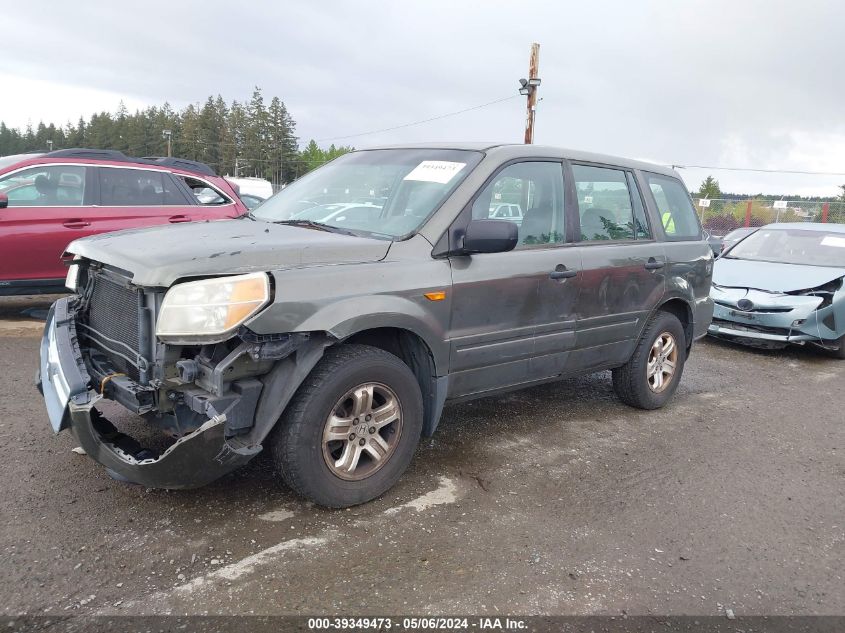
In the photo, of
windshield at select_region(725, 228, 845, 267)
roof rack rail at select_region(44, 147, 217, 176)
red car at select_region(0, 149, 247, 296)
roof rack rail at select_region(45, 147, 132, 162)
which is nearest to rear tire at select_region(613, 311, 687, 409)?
windshield at select_region(725, 228, 845, 267)

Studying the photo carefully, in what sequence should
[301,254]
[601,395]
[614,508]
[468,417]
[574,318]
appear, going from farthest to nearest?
1. [601,395]
2. [468,417]
3. [574,318]
4. [614,508]
5. [301,254]

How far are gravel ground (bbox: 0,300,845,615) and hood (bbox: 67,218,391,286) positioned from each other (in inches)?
45.9

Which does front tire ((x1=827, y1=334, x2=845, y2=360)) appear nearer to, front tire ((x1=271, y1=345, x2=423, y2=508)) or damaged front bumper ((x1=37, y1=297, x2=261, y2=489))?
front tire ((x1=271, y1=345, x2=423, y2=508))

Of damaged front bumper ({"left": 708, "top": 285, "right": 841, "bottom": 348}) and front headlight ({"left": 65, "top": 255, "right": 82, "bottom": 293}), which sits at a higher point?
front headlight ({"left": 65, "top": 255, "right": 82, "bottom": 293})

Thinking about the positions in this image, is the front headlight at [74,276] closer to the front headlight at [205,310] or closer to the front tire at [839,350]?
the front headlight at [205,310]

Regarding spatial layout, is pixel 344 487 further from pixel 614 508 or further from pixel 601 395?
pixel 601 395

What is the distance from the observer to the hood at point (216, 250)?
286 cm

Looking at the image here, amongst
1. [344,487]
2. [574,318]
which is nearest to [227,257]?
[344,487]

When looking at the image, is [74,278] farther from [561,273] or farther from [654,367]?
[654,367]

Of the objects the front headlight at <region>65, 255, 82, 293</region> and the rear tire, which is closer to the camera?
the front headlight at <region>65, 255, 82, 293</region>

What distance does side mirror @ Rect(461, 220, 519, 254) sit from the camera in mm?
3398

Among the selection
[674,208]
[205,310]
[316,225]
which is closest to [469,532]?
[205,310]

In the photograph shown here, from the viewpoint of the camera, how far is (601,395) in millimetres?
5617

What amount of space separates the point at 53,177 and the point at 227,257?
5125mm
